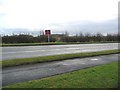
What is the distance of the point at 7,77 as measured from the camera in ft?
24.6

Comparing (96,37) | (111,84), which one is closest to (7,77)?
(111,84)

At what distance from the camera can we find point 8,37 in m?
38.3

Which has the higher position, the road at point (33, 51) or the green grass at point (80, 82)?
the road at point (33, 51)

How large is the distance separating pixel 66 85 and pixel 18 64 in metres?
4.65

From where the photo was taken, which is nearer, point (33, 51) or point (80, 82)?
point (80, 82)

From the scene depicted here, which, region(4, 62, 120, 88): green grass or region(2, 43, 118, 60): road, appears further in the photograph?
region(2, 43, 118, 60): road

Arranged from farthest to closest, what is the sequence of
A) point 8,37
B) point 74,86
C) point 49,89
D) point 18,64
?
1. point 8,37
2. point 18,64
3. point 74,86
4. point 49,89

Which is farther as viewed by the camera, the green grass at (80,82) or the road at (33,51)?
the road at (33,51)

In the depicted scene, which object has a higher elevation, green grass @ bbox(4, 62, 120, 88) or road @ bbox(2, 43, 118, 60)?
road @ bbox(2, 43, 118, 60)

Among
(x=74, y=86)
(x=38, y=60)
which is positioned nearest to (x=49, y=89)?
(x=74, y=86)

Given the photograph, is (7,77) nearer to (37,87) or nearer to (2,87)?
(2,87)

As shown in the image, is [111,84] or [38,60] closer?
[111,84]

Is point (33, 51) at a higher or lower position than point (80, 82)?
higher

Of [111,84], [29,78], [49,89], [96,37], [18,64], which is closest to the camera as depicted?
[49,89]
